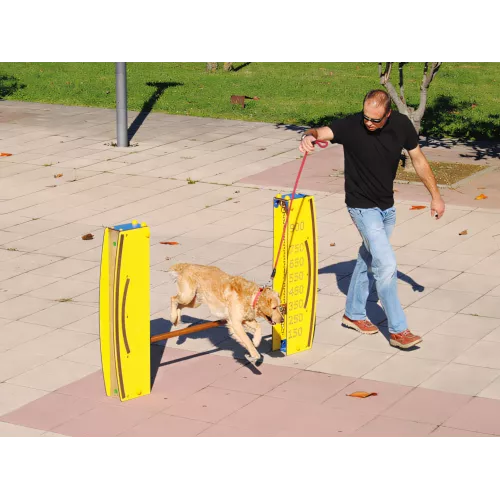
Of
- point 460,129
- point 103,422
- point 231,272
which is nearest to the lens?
point 103,422

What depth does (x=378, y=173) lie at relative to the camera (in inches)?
329

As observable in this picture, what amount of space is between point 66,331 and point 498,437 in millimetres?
4047

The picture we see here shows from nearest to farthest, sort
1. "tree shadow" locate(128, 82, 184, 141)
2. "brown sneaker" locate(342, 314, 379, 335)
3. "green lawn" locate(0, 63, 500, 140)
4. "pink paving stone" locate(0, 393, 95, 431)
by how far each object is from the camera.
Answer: "pink paving stone" locate(0, 393, 95, 431) → "brown sneaker" locate(342, 314, 379, 335) → "tree shadow" locate(128, 82, 184, 141) → "green lawn" locate(0, 63, 500, 140)

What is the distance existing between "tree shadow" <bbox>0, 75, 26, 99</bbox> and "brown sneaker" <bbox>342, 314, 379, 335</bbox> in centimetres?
1545

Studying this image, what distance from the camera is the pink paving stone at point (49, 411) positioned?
7.24 metres

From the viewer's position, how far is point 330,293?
1023 centimetres

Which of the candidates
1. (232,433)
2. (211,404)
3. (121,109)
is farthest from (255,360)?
(121,109)

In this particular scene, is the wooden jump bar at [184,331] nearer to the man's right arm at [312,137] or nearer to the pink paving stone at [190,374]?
the pink paving stone at [190,374]

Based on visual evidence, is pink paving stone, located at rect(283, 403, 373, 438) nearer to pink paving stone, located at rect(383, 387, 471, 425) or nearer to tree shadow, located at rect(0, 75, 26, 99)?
pink paving stone, located at rect(383, 387, 471, 425)

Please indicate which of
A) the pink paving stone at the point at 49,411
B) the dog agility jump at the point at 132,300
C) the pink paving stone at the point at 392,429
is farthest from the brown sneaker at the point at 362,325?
the pink paving stone at the point at 49,411

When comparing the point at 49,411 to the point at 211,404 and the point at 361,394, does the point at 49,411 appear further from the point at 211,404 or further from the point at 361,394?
the point at 361,394

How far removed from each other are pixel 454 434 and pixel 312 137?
2.60 m

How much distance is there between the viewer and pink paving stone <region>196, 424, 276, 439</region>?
6.99 meters

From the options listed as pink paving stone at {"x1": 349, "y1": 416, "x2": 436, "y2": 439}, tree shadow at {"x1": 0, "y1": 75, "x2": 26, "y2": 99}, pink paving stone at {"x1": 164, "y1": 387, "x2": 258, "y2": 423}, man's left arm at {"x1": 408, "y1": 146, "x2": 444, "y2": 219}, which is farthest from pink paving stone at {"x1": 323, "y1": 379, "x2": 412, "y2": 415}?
tree shadow at {"x1": 0, "y1": 75, "x2": 26, "y2": 99}
